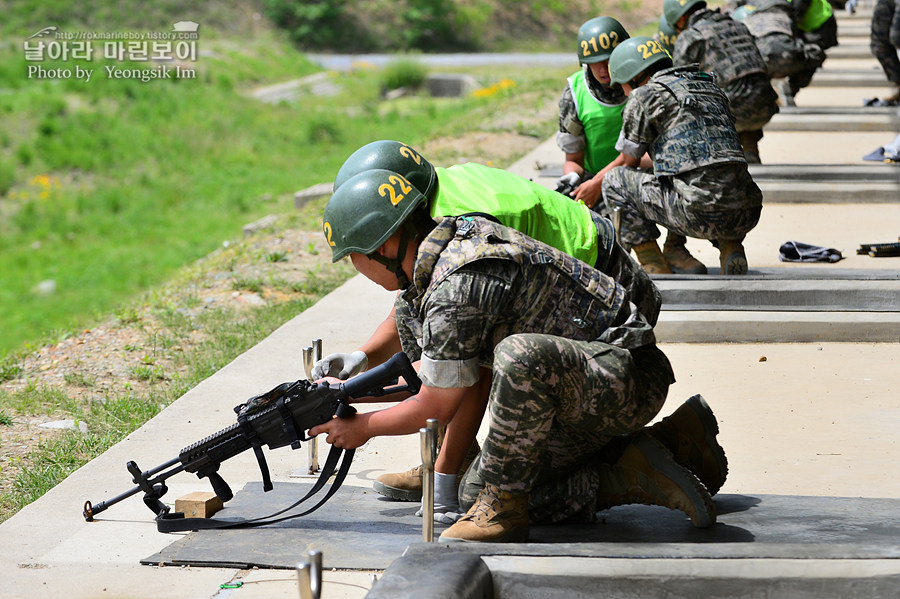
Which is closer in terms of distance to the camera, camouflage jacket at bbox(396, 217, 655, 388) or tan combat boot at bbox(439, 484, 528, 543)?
camouflage jacket at bbox(396, 217, 655, 388)

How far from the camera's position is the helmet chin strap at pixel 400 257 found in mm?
3521

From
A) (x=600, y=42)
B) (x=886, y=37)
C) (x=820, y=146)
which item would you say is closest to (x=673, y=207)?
(x=600, y=42)

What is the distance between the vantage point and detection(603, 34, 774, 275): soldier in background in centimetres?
614

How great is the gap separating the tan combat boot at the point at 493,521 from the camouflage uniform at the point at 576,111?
12.8ft

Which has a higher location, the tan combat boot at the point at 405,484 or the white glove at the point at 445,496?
the white glove at the point at 445,496

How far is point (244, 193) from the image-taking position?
63.9ft

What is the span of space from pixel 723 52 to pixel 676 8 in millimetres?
541

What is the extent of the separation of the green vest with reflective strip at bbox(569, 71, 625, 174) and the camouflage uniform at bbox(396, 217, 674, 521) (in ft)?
11.7

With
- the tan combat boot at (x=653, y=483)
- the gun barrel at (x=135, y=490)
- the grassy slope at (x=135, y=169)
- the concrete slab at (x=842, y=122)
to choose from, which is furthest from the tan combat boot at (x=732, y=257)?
the grassy slope at (x=135, y=169)

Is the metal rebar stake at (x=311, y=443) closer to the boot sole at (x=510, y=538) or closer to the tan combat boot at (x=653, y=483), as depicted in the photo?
the boot sole at (x=510, y=538)

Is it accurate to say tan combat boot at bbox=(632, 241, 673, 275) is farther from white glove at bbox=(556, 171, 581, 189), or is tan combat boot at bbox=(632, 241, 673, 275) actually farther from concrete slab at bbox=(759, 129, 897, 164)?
concrete slab at bbox=(759, 129, 897, 164)

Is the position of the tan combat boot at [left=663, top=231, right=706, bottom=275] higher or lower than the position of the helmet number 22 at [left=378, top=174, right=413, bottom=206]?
lower

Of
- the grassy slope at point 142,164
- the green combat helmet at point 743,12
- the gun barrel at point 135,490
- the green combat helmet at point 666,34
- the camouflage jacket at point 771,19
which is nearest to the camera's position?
the gun barrel at point 135,490

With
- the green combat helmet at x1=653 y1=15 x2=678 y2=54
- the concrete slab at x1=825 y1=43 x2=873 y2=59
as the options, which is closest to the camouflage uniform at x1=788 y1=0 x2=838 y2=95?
the green combat helmet at x1=653 y1=15 x2=678 y2=54
